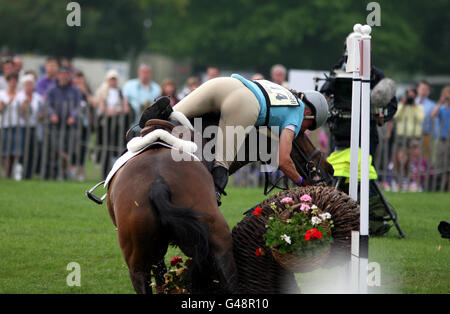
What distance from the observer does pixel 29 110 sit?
47.3 feet

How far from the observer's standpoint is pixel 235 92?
652 centimetres

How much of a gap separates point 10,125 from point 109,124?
1897mm

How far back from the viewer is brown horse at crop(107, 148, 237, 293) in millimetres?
5168

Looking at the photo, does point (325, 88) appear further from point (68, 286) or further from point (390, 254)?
point (68, 286)

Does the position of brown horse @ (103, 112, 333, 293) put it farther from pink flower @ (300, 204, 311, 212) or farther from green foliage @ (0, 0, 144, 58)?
green foliage @ (0, 0, 144, 58)

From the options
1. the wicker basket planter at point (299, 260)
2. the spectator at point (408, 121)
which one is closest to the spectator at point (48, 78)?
the spectator at point (408, 121)

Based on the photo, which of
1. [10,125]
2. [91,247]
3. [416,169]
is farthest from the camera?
[416,169]

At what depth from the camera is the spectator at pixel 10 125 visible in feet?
46.9

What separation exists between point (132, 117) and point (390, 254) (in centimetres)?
768

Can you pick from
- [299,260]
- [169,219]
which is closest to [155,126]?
[169,219]

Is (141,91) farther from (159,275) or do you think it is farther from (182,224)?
(182,224)

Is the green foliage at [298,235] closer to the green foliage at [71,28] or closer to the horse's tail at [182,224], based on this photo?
the horse's tail at [182,224]

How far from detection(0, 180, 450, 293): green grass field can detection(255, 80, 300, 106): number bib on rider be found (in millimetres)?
1682

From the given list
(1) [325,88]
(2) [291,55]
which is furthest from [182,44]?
(1) [325,88]
